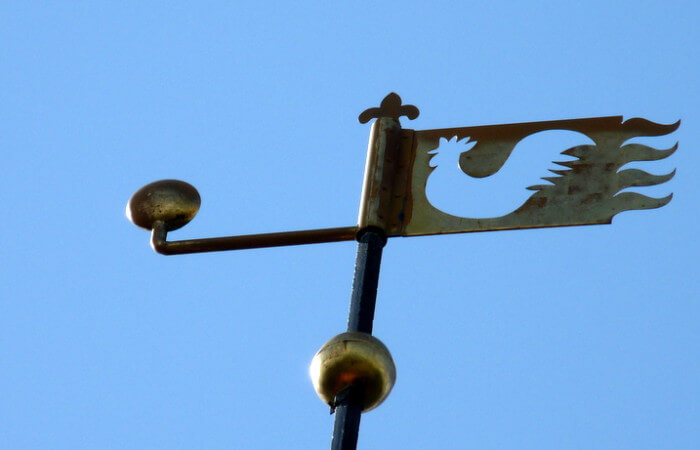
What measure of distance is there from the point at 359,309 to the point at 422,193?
0.51m

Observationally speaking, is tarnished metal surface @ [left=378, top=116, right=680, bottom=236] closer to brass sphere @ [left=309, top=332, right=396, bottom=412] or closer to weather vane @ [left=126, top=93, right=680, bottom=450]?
weather vane @ [left=126, top=93, right=680, bottom=450]

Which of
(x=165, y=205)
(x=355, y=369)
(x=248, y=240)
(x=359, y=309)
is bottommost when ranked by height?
(x=355, y=369)

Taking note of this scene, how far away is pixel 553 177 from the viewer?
387 centimetres

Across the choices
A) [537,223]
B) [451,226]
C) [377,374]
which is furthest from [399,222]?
[377,374]

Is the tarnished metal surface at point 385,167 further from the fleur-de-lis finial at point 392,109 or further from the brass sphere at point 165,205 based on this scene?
the brass sphere at point 165,205

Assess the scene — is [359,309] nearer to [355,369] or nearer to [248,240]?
[355,369]

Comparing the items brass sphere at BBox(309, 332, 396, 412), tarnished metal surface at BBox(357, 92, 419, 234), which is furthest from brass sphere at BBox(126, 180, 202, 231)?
brass sphere at BBox(309, 332, 396, 412)

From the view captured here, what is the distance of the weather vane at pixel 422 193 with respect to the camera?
144 inches

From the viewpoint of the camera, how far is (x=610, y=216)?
3.72 m

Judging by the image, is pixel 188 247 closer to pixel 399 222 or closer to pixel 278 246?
pixel 278 246

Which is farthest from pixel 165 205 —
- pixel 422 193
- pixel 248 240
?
pixel 422 193

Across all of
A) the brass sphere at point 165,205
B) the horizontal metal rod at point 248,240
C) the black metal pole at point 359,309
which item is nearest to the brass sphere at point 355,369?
the black metal pole at point 359,309

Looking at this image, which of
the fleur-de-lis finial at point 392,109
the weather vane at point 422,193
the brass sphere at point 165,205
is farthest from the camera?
the fleur-de-lis finial at point 392,109

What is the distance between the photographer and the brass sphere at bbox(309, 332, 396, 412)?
3.20 metres
